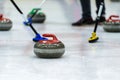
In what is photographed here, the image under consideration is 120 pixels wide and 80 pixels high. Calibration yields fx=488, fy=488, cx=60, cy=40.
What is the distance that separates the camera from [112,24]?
5.99 m

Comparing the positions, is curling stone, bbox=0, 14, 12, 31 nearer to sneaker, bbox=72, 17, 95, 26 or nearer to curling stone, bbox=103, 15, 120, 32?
sneaker, bbox=72, 17, 95, 26

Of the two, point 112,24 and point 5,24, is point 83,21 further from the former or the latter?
point 5,24

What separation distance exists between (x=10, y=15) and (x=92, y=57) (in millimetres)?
3889

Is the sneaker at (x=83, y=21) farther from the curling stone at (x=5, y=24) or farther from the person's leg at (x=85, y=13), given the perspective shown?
the curling stone at (x=5, y=24)

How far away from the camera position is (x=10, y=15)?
26.3ft

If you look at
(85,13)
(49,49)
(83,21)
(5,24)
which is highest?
(49,49)

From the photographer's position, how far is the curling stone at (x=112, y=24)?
233 inches

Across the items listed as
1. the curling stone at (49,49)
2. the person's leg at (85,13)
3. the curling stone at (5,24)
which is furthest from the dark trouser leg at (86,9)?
the curling stone at (49,49)

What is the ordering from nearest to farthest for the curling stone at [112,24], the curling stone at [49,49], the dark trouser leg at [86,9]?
1. the curling stone at [49,49]
2. the curling stone at [112,24]
3. the dark trouser leg at [86,9]

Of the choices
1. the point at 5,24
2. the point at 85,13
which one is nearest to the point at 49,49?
the point at 5,24

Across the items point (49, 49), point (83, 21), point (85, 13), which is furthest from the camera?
point (83, 21)

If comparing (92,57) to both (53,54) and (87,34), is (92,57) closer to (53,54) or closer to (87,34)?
(53,54)

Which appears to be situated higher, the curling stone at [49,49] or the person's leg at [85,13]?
the curling stone at [49,49]

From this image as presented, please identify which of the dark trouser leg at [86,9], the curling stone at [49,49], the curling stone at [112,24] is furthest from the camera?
the dark trouser leg at [86,9]
